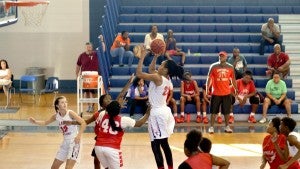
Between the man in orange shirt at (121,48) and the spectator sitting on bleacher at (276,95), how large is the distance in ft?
12.3

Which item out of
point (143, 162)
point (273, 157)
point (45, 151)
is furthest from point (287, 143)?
point (45, 151)

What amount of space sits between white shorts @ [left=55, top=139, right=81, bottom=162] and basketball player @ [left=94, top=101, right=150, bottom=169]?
2.42 feet

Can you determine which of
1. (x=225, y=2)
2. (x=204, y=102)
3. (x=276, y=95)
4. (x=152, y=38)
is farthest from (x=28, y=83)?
(x=276, y=95)

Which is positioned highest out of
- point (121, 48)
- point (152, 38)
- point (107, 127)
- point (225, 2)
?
point (225, 2)

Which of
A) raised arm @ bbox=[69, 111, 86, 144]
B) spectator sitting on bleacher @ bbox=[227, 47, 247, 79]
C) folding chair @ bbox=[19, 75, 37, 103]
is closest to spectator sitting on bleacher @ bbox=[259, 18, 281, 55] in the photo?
spectator sitting on bleacher @ bbox=[227, 47, 247, 79]

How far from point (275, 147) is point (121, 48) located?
33.4 ft

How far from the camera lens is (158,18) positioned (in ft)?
65.8

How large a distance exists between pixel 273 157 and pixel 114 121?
1.96 m

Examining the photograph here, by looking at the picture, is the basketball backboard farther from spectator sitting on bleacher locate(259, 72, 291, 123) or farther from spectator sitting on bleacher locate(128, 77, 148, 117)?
spectator sitting on bleacher locate(259, 72, 291, 123)

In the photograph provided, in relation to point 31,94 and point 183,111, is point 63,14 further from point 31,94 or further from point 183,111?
point 183,111

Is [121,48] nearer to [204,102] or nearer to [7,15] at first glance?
[204,102]

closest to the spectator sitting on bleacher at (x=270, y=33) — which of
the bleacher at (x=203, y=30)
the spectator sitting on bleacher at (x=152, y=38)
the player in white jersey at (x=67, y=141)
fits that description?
the bleacher at (x=203, y=30)

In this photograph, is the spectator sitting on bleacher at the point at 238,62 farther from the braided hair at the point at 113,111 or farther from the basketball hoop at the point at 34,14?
the braided hair at the point at 113,111

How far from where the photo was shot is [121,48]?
17.7 metres
